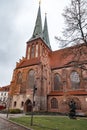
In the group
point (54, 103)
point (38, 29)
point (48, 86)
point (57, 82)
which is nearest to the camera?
point (54, 103)

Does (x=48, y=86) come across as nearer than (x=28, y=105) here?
No

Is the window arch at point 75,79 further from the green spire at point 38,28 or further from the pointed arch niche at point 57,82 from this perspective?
the green spire at point 38,28

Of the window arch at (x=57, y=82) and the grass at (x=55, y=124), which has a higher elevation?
the window arch at (x=57, y=82)

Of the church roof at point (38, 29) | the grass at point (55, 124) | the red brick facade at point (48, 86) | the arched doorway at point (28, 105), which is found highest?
the church roof at point (38, 29)

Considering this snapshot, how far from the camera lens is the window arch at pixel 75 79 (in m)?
29.5

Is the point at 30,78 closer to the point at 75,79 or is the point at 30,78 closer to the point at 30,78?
the point at 30,78

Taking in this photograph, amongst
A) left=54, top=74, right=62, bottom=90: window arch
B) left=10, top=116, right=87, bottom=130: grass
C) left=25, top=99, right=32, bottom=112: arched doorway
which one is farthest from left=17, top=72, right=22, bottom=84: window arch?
left=10, top=116, right=87, bottom=130: grass

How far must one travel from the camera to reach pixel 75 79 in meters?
30.4

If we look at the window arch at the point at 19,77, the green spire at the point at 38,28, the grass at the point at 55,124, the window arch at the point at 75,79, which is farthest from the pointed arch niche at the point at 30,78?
the grass at the point at 55,124

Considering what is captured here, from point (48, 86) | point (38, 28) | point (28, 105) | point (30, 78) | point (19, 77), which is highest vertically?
point (38, 28)

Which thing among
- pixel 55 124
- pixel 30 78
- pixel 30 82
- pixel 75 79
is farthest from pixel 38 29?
pixel 55 124

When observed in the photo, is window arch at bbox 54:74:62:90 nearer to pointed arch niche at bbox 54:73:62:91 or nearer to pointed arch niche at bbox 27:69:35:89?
pointed arch niche at bbox 54:73:62:91

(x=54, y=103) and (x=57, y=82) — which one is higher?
(x=57, y=82)

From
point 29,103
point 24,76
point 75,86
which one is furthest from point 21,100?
point 75,86
